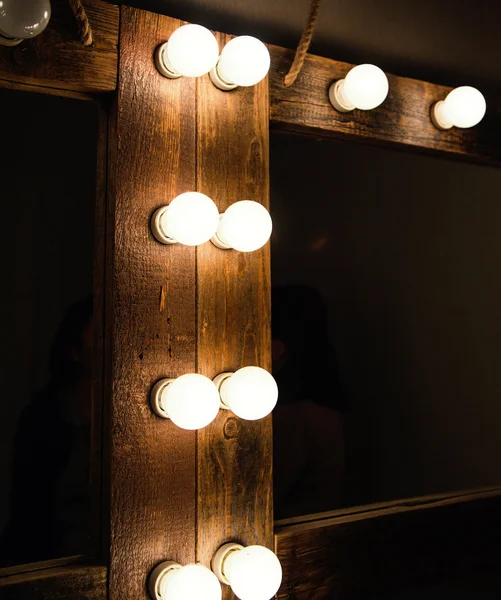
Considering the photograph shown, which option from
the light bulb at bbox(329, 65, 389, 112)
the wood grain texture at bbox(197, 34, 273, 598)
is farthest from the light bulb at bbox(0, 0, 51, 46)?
the light bulb at bbox(329, 65, 389, 112)

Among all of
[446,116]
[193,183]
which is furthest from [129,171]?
[446,116]

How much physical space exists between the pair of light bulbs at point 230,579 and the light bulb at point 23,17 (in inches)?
29.8

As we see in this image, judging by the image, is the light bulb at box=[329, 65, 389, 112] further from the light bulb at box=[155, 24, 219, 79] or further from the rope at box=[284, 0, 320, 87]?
the light bulb at box=[155, 24, 219, 79]

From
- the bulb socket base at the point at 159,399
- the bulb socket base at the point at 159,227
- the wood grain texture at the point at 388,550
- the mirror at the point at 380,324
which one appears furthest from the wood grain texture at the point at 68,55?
the wood grain texture at the point at 388,550

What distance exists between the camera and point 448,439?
111cm

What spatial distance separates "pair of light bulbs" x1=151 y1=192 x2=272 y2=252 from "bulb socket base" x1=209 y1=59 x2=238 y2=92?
23 cm

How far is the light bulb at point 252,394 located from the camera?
2.33 feet

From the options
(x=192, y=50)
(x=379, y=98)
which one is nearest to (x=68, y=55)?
(x=192, y=50)

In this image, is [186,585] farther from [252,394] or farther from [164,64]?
[164,64]

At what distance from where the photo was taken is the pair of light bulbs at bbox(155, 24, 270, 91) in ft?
2.44

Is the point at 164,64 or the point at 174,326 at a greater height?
the point at 164,64

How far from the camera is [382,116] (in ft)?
3.27

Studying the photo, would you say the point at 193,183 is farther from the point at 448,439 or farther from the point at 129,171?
the point at 448,439

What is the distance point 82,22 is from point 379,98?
505 millimetres
